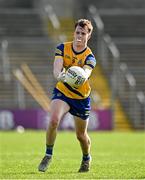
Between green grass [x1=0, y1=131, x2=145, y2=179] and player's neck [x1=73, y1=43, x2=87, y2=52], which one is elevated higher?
player's neck [x1=73, y1=43, x2=87, y2=52]

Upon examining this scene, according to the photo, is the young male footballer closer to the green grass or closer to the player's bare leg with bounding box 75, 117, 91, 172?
the player's bare leg with bounding box 75, 117, 91, 172

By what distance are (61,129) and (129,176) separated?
1902 cm

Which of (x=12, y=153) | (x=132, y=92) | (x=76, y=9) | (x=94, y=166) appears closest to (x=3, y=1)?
(x=76, y=9)

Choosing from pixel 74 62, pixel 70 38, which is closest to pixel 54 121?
pixel 74 62

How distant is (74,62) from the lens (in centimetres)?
1131

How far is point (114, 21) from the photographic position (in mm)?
37906

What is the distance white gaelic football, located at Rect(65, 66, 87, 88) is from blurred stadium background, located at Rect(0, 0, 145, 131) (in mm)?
18506

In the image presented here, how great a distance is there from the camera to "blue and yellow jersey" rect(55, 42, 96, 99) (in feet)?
37.0

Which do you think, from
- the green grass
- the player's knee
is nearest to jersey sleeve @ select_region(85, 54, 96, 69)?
the player's knee

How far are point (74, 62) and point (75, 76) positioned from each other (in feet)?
1.73

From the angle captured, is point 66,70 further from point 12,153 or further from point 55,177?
point 12,153

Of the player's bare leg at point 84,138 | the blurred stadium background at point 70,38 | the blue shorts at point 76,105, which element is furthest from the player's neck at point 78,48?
the blurred stadium background at point 70,38

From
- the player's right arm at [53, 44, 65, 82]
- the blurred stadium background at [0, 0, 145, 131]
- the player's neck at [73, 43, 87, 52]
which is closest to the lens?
the player's right arm at [53, 44, 65, 82]

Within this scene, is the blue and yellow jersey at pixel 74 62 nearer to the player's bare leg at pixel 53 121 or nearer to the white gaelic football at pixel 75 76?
the player's bare leg at pixel 53 121
